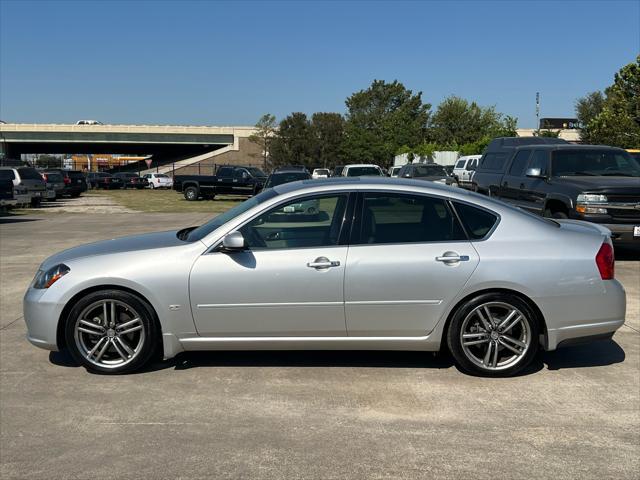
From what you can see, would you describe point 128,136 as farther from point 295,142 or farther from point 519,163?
point 519,163

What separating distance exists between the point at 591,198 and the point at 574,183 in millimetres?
537

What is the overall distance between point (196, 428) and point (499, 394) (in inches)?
88.5

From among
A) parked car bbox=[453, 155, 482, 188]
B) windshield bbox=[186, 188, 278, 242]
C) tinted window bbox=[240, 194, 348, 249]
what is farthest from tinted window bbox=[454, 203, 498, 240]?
parked car bbox=[453, 155, 482, 188]

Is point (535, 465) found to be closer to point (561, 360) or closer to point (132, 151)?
point (561, 360)

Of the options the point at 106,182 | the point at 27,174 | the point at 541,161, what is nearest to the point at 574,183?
the point at 541,161

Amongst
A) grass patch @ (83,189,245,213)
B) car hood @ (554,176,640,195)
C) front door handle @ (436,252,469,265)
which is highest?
car hood @ (554,176,640,195)

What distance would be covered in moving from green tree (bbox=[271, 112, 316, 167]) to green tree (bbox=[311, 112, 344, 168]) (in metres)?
1.15

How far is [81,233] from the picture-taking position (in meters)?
15.8

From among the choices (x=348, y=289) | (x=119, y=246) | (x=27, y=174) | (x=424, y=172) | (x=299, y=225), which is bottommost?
(x=348, y=289)

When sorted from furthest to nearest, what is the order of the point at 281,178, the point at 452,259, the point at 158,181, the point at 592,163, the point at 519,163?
1. the point at 158,181
2. the point at 281,178
3. the point at 519,163
4. the point at 592,163
5. the point at 452,259

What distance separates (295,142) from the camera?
7125 cm

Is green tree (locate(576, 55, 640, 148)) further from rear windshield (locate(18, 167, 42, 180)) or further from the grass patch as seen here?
rear windshield (locate(18, 167, 42, 180))

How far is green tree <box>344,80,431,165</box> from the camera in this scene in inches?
2606

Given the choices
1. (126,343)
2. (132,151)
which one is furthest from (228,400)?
(132,151)
